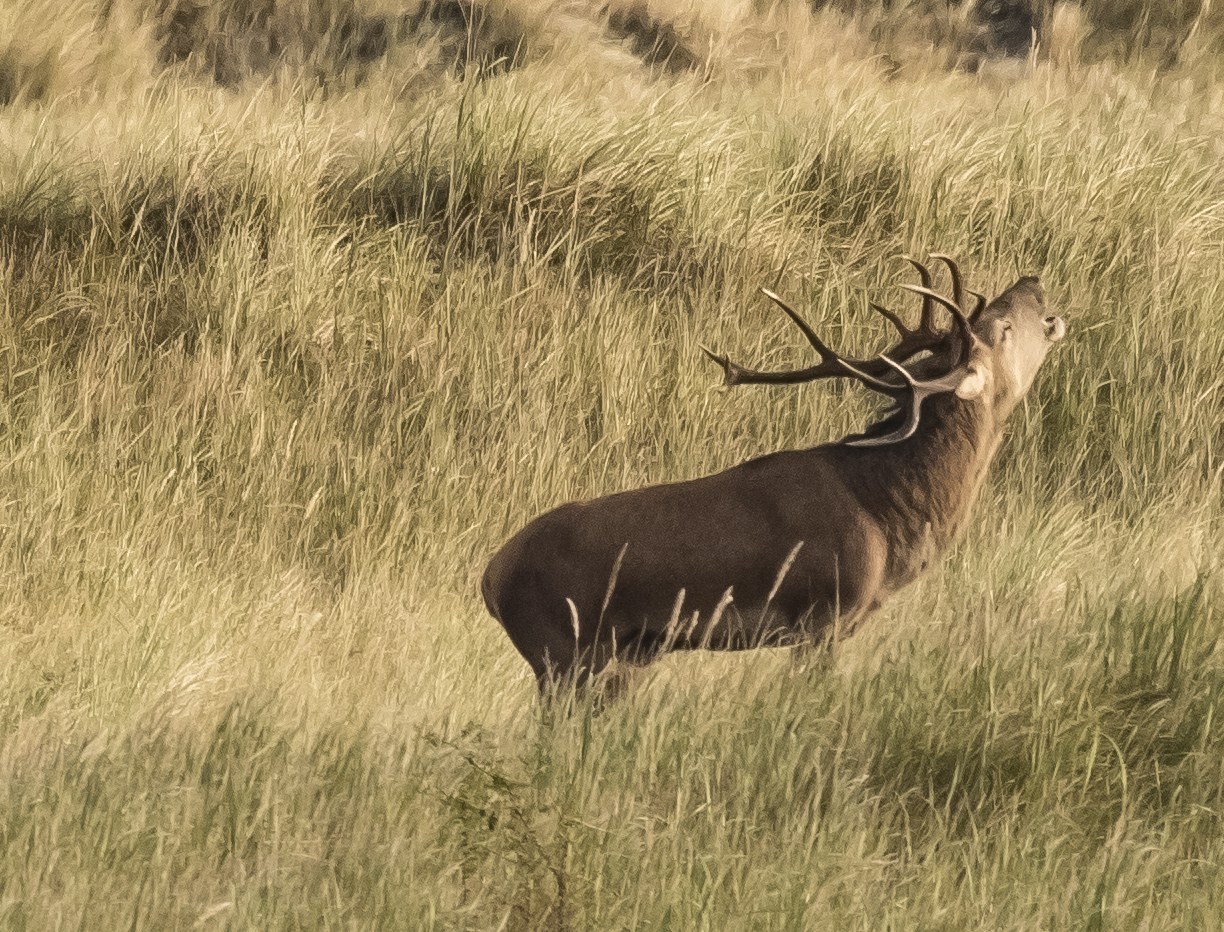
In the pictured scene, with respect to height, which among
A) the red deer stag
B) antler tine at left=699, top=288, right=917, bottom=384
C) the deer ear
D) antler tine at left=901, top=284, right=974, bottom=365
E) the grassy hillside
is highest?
antler tine at left=901, top=284, right=974, bottom=365

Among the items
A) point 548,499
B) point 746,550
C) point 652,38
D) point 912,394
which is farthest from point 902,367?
point 652,38

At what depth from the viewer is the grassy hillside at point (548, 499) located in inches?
108

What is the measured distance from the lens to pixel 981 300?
3.76 m

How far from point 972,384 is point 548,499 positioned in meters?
2.32

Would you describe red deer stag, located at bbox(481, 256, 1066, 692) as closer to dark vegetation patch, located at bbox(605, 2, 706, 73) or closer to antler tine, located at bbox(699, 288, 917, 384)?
antler tine, located at bbox(699, 288, 917, 384)

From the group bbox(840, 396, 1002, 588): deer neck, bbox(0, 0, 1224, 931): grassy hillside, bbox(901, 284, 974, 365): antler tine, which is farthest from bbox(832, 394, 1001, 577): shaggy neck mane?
bbox(0, 0, 1224, 931): grassy hillside

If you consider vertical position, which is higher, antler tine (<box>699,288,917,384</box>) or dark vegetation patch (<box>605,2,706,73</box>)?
antler tine (<box>699,288,917,384</box>)

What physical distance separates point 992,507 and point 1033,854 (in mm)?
2711

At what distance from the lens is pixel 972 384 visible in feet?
11.8

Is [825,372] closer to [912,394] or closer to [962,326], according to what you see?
[912,394]

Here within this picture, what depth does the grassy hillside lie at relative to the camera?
2736mm

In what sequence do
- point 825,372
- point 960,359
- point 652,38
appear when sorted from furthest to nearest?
point 652,38, point 825,372, point 960,359

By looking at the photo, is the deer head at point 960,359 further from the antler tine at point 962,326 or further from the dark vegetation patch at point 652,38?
the dark vegetation patch at point 652,38

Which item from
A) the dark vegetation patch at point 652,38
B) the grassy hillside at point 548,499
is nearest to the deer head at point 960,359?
the grassy hillside at point 548,499
